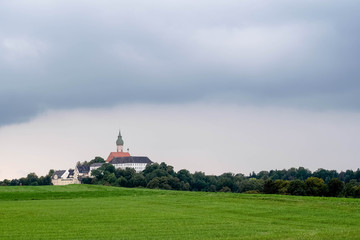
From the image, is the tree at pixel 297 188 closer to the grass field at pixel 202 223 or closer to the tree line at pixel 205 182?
the tree line at pixel 205 182

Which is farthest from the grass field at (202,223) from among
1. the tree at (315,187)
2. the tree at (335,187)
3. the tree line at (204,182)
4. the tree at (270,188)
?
the tree at (270,188)

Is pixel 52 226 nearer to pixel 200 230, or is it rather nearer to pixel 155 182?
pixel 200 230

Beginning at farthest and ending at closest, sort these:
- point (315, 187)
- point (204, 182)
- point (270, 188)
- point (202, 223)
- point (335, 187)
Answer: point (204, 182), point (270, 188), point (315, 187), point (335, 187), point (202, 223)

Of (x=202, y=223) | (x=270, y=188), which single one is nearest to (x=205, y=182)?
(x=270, y=188)

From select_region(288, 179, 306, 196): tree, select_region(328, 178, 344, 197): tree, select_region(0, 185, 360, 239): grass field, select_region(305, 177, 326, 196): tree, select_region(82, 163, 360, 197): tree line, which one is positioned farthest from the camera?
select_region(82, 163, 360, 197): tree line

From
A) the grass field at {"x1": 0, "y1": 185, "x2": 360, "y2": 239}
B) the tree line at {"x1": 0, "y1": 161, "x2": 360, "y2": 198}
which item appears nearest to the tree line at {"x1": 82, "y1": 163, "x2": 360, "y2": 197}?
the tree line at {"x1": 0, "y1": 161, "x2": 360, "y2": 198}

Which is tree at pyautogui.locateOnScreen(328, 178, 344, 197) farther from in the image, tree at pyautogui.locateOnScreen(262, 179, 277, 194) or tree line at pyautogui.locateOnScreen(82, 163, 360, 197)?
tree at pyautogui.locateOnScreen(262, 179, 277, 194)

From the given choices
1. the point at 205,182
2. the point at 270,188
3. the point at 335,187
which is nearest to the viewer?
the point at 335,187

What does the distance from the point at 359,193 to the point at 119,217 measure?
60625 millimetres

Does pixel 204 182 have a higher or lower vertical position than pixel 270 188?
higher

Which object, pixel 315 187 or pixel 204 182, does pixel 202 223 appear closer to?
pixel 315 187

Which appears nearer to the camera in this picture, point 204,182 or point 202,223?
point 202,223

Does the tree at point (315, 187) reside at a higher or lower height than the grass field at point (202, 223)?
higher

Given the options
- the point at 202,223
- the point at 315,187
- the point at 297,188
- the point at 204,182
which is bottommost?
the point at 202,223
